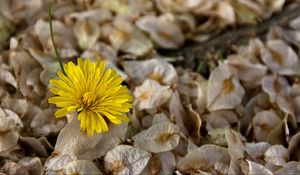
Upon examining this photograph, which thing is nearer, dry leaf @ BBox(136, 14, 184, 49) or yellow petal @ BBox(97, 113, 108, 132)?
yellow petal @ BBox(97, 113, 108, 132)

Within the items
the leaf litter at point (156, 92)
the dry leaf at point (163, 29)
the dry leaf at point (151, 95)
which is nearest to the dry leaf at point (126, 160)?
the leaf litter at point (156, 92)

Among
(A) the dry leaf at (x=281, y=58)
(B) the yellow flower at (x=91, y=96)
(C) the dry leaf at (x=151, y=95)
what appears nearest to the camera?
(B) the yellow flower at (x=91, y=96)

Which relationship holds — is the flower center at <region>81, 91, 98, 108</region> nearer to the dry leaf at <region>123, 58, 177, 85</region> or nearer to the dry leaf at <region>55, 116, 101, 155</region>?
the dry leaf at <region>55, 116, 101, 155</region>

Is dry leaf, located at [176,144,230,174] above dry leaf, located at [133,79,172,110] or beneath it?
beneath

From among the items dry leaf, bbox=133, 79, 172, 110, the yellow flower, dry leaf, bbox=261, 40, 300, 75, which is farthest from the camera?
dry leaf, bbox=261, 40, 300, 75

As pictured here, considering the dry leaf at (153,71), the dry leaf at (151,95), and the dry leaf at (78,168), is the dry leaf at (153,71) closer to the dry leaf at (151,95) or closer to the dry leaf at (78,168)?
the dry leaf at (151,95)

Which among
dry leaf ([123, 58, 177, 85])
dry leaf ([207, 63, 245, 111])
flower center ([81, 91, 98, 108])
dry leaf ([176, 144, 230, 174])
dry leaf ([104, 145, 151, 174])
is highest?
flower center ([81, 91, 98, 108])

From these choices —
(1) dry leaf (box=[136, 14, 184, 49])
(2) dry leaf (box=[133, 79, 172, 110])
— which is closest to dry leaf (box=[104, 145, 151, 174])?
(2) dry leaf (box=[133, 79, 172, 110])

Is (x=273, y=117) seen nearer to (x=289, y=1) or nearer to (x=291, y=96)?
(x=291, y=96)
